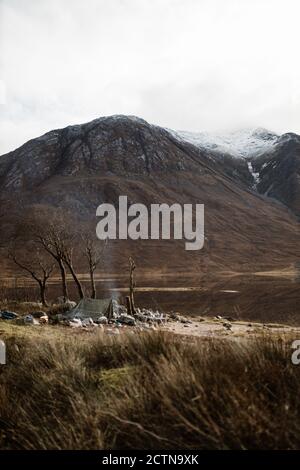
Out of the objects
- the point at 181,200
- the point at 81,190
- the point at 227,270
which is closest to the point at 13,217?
the point at 81,190

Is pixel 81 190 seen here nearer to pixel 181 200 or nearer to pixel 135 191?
pixel 135 191

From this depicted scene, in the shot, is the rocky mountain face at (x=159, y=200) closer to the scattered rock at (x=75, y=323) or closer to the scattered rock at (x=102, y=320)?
A: the scattered rock at (x=102, y=320)

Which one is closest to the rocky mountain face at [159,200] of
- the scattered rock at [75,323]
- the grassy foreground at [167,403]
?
the scattered rock at [75,323]

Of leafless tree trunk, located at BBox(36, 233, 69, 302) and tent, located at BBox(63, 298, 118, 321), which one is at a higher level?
leafless tree trunk, located at BBox(36, 233, 69, 302)

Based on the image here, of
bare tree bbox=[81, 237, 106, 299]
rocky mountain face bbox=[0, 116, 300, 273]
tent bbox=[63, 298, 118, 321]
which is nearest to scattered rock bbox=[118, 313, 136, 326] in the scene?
tent bbox=[63, 298, 118, 321]

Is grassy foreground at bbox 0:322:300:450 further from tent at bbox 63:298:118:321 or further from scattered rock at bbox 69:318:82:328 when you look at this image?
tent at bbox 63:298:118:321

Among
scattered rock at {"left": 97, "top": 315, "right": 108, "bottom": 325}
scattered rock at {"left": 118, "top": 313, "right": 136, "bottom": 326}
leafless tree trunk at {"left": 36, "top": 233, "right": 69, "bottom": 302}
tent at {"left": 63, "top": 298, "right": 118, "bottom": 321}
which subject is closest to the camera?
scattered rock at {"left": 97, "top": 315, "right": 108, "bottom": 325}

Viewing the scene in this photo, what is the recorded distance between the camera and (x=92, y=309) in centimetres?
2609

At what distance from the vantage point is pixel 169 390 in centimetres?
443

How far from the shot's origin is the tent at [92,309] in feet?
83.4

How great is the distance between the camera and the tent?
1000 inches

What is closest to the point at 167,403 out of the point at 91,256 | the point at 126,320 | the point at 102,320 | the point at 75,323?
the point at 75,323

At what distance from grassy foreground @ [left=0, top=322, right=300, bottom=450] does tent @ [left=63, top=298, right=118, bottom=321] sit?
63.2ft
